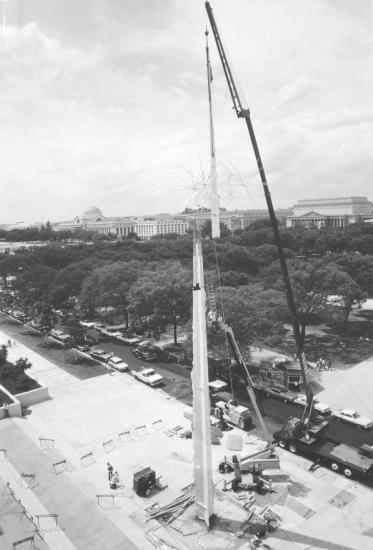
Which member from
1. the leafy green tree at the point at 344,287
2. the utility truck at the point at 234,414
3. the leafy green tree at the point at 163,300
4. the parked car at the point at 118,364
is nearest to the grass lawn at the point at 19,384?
the parked car at the point at 118,364

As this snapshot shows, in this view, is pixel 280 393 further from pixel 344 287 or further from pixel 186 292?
pixel 344 287

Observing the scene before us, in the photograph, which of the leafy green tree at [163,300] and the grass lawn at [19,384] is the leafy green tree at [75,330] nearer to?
the leafy green tree at [163,300]

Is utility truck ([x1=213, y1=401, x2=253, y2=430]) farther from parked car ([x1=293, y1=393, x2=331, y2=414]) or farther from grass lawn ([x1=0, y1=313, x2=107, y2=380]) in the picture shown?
grass lawn ([x1=0, y1=313, x2=107, y2=380])

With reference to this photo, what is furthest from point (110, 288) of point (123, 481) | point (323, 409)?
point (123, 481)

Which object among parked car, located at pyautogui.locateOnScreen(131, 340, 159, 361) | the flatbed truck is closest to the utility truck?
the flatbed truck

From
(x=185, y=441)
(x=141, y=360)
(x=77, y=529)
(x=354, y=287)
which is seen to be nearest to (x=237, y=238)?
(x=354, y=287)
